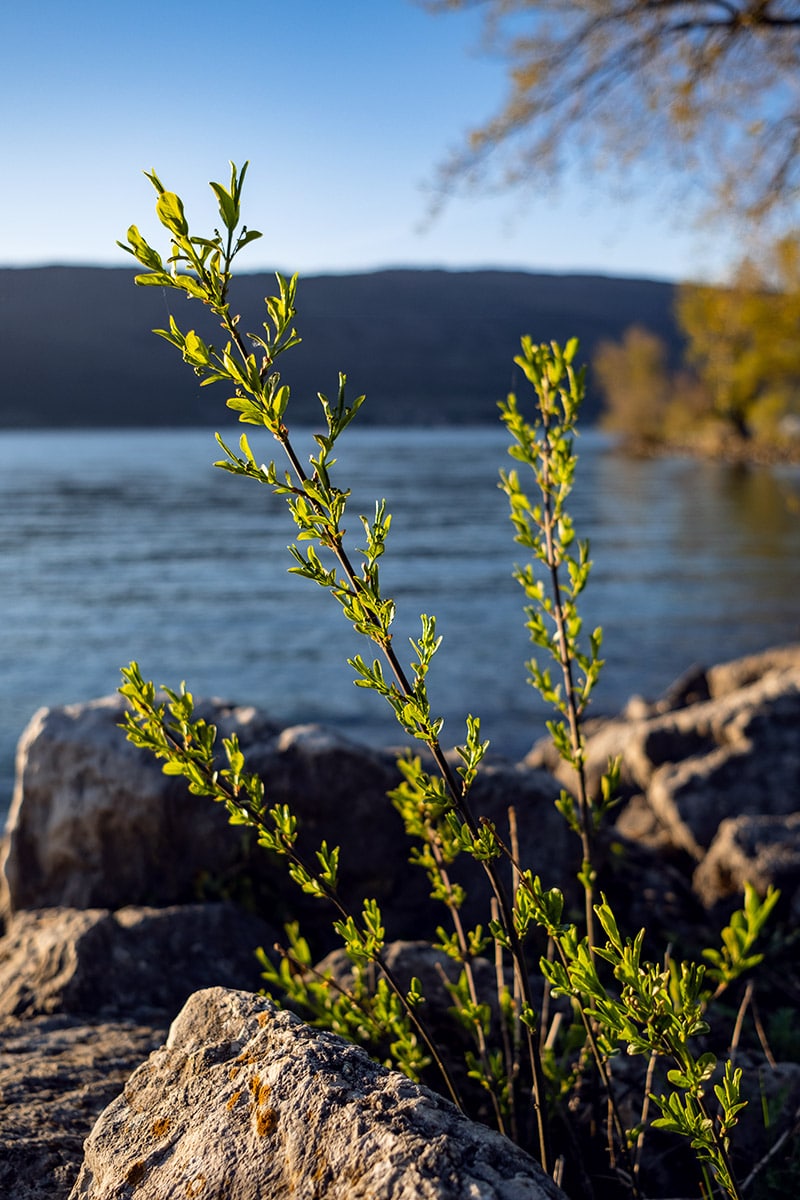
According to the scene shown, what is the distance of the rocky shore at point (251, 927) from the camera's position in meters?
1.74

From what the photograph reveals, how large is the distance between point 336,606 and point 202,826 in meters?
14.3

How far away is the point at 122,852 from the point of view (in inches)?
193

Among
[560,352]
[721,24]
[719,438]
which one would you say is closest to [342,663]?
[721,24]

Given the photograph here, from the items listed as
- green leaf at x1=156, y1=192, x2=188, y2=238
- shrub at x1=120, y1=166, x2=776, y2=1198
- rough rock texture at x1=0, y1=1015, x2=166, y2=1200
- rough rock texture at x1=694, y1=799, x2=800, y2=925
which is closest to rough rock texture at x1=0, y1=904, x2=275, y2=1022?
rough rock texture at x1=0, y1=1015, x2=166, y2=1200

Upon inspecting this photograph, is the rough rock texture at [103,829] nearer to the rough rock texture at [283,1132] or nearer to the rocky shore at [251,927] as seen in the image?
the rocky shore at [251,927]

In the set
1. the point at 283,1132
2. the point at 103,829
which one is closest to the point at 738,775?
the point at 103,829

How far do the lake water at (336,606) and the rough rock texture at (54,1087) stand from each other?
708 centimetres

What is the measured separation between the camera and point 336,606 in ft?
62.6

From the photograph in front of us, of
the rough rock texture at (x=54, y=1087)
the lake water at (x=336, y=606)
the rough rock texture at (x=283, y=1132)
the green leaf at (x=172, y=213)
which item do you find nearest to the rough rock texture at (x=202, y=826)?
the rough rock texture at (x=54, y=1087)

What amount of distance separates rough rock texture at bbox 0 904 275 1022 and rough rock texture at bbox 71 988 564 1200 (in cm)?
148

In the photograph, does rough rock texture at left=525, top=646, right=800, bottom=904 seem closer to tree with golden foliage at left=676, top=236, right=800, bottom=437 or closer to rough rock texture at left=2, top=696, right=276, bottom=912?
rough rock texture at left=2, top=696, right=276, bottom=912

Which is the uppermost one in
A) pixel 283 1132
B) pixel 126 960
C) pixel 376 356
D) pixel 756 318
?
pixel 376 356

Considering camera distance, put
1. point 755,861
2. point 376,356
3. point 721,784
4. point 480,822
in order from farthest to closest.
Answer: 1. point 376,356
2. point 721,784
3. point 755,861
4. point 480,822

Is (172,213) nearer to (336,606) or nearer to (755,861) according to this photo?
(755,861)
